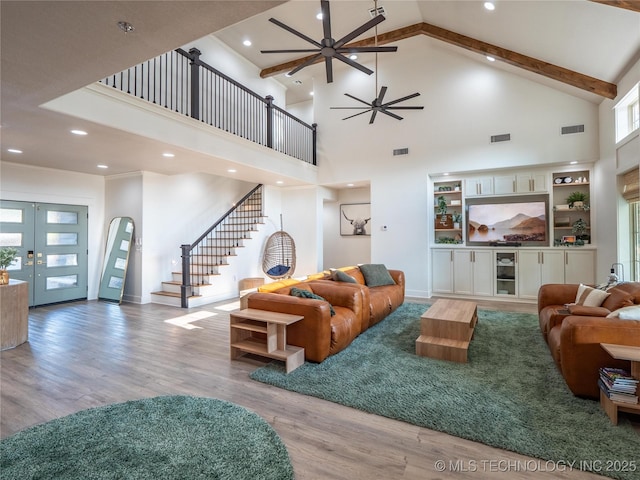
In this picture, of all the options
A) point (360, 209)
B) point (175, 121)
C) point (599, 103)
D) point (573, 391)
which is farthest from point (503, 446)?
point (360, 209)

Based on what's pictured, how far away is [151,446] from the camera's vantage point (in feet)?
6.89

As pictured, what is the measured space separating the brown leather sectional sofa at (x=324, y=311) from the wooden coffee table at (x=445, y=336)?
0.79m

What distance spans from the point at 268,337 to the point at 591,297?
11.4ft

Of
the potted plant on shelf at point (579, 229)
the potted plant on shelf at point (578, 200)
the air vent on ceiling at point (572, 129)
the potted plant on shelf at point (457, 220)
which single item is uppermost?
the air vent on ceiling at point (572, 129)

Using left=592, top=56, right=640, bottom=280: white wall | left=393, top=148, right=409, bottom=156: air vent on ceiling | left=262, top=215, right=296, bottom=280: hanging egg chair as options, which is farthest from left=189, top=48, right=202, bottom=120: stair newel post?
left=592, top=56, right=640, bottom=280: white wall

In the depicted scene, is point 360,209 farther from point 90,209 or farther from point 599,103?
point 90,209

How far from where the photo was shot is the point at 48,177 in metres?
6.35

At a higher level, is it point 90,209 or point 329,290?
point 90,209

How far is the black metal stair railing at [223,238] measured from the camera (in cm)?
724

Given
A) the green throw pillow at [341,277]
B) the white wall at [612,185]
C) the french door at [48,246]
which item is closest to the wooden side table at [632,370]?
the green throw pillow at [341,277]

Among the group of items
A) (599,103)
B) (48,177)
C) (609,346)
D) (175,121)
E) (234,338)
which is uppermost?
(599,103)

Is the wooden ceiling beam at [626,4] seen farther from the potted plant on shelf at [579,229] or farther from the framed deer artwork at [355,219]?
the framed deer artwork at [355,219]

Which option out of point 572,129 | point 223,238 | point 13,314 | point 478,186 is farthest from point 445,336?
point 223,238

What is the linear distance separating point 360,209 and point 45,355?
24.5ft
